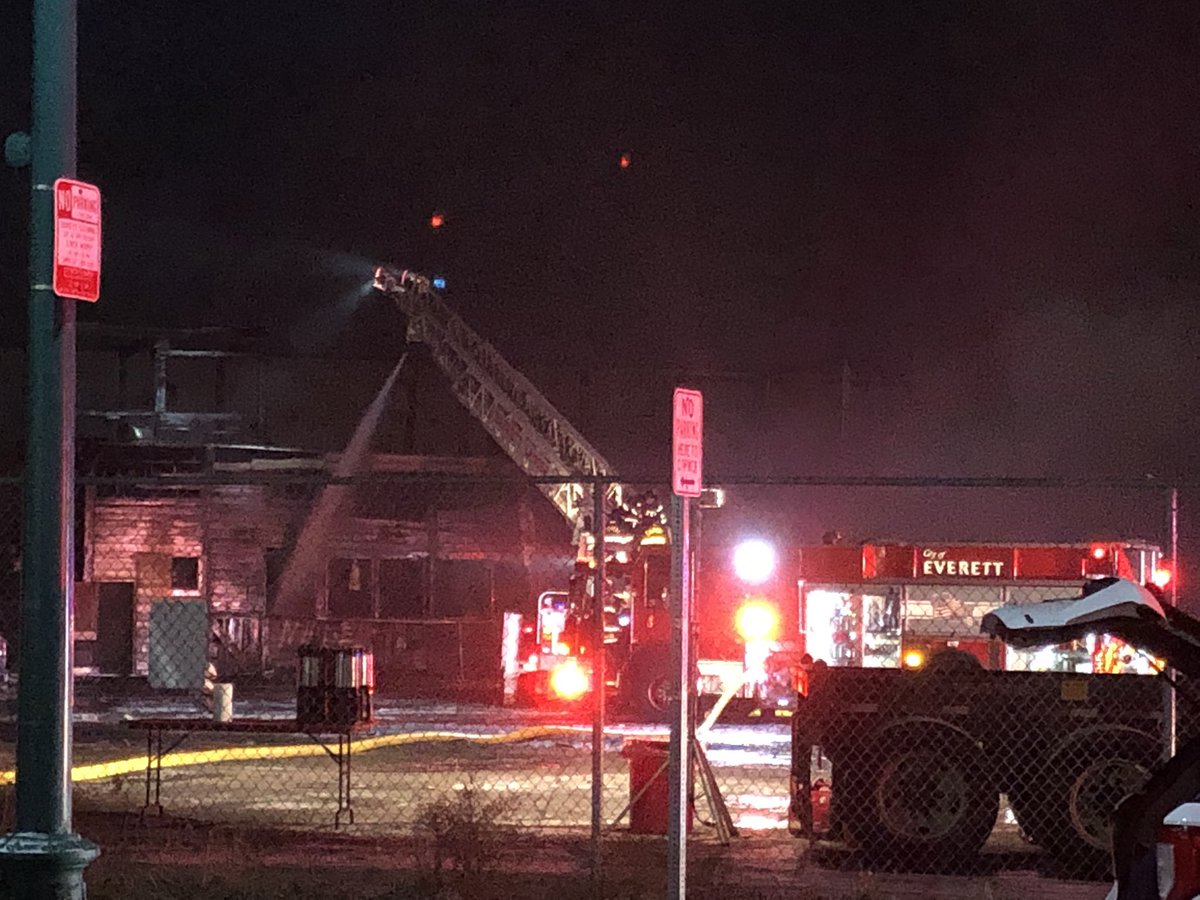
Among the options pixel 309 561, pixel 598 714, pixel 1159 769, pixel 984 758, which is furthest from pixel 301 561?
pixel 1159 769

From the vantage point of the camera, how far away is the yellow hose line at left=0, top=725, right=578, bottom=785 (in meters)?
15.9

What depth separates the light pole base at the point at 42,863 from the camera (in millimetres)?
7070

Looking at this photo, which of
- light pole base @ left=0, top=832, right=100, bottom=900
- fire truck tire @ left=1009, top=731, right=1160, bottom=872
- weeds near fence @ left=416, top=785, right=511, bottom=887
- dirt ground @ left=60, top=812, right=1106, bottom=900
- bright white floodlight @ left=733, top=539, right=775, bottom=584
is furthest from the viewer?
bright white floodlight @ left=733, top=539, right=775, bottom=584

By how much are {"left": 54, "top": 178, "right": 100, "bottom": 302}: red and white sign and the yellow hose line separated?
752cm

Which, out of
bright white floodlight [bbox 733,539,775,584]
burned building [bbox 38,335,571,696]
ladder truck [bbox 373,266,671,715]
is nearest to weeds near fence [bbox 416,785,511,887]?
ladder truck [bbox 373,266,671,715]

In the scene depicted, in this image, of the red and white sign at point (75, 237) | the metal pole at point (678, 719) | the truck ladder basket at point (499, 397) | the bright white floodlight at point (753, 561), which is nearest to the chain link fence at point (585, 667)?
the bright white floodlight at point (753, 561)

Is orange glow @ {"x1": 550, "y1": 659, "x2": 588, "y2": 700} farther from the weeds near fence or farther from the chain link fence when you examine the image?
the weeds near fence

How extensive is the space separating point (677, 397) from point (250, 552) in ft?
86.7

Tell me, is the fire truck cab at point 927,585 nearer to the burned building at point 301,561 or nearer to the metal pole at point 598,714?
the metal pole at point 598,714

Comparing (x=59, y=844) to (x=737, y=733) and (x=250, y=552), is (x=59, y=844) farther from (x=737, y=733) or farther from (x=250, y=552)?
(x=250, y=552)

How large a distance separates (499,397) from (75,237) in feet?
77.9

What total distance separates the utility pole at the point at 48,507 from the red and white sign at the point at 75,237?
3.5 inches

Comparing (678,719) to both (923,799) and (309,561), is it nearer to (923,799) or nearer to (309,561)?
(923,799)

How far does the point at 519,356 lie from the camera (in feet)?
130
